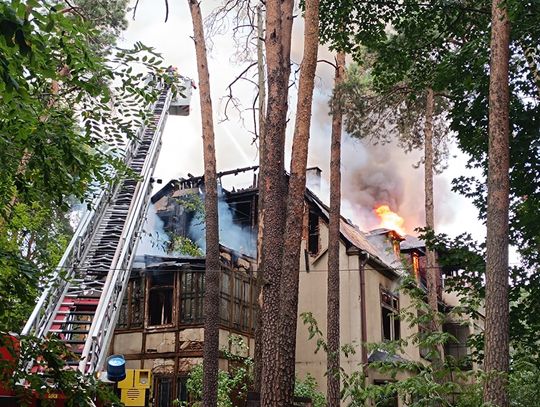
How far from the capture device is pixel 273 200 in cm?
927

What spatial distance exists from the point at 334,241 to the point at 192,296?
5767 mm

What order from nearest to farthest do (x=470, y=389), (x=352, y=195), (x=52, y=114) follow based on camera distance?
(x=52, y=114), (x=470, y=389), (x=352, y=195)

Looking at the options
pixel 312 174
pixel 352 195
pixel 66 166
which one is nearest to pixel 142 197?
pixel 66 166

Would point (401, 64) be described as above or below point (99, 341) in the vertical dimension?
above

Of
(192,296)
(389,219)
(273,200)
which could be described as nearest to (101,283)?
(273,200)

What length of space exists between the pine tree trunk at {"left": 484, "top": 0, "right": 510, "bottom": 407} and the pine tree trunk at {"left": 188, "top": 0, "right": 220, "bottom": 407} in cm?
620

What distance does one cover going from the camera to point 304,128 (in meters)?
10.0

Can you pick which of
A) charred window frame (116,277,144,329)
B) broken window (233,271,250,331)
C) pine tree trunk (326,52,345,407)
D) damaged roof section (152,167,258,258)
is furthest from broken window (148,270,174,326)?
pine tree trunk (326,52,345,407)

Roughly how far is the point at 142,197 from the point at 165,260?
484 centimetres

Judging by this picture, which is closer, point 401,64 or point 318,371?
point 401,64

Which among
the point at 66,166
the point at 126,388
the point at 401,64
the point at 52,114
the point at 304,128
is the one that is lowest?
the point at 126,388

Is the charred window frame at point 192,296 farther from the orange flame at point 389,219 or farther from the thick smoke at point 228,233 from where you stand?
the orange flame at point 389,219

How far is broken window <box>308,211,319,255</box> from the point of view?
949 inches

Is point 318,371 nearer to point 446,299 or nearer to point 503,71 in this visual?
point 446,299
